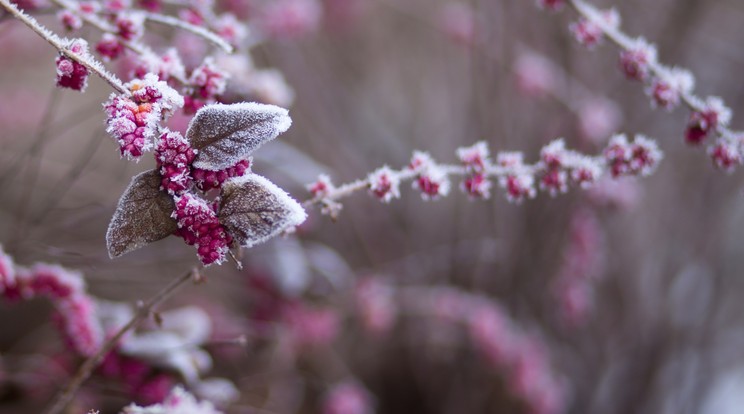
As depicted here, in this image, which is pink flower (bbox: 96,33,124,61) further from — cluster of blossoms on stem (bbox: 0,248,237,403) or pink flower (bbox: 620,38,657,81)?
pink flower (bbox: 620,38,657,81)

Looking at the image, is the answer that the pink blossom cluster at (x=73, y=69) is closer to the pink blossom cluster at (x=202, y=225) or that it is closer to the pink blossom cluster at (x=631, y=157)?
the pink blossom cluster at (x=202, y=225)

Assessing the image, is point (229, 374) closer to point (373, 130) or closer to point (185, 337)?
point (185, 337)

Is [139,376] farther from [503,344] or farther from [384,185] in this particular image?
[503,344]

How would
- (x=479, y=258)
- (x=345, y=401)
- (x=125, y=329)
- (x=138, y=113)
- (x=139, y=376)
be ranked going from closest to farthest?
1. (x=138, y=113)
2. (x=125, y=329)
3. (x=139, y=376)
4. (x=345, y=401)
5. (x=479, y=258)

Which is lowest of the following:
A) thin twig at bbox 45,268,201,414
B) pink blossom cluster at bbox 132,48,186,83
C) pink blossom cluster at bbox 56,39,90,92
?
thin twig at bbox 45,268,201,414

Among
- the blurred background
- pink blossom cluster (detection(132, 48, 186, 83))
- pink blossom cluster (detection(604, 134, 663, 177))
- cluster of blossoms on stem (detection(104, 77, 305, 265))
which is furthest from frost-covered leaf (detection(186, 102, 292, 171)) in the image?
the blurred background

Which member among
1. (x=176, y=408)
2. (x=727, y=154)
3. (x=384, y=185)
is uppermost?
(x=727, y=154)

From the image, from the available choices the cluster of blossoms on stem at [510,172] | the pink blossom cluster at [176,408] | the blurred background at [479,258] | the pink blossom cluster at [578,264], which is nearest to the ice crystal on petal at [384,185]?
the cluster of blossoms on stem at [510,172]

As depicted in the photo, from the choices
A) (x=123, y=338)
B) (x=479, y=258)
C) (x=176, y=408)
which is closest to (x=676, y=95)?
(x=176, y=408)
